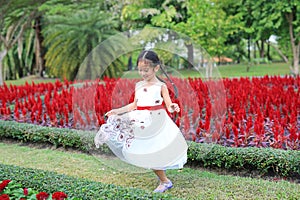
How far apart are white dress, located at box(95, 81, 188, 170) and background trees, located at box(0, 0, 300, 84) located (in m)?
8.54

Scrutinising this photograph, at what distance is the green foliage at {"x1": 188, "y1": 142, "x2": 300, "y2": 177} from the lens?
3.98 meters

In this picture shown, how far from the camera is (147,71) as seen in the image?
10.7ft

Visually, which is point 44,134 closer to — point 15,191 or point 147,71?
point 15,191

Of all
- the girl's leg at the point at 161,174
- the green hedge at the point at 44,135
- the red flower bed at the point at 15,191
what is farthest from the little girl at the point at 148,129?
the green hedge at the point at 44,135

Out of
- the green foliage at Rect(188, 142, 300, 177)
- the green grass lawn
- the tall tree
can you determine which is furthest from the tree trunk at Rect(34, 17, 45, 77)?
the green foliage at Rect(188, 142, 300, 177)

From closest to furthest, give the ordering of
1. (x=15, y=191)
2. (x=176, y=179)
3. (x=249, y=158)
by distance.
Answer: (x=15, y=191) → (x=176, y=179) → (x=249, y=158)

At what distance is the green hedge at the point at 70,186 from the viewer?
3037 mm

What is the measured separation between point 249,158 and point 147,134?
138cm

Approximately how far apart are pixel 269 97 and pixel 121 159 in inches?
127

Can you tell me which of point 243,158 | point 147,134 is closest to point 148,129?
point 147,134

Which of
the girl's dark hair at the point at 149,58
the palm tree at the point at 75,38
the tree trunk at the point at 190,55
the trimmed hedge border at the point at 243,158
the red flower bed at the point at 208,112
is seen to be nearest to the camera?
the girl's dark hair at the point at 149,58

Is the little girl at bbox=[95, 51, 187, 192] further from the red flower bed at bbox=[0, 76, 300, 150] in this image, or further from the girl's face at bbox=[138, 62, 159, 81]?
the red flower bed at bbox=[0, 76, 300, 150]

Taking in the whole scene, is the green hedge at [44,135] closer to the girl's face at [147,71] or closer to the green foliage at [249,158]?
the green foliage at [249,158]

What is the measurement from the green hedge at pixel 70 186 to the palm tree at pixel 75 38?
11286 millimetres
